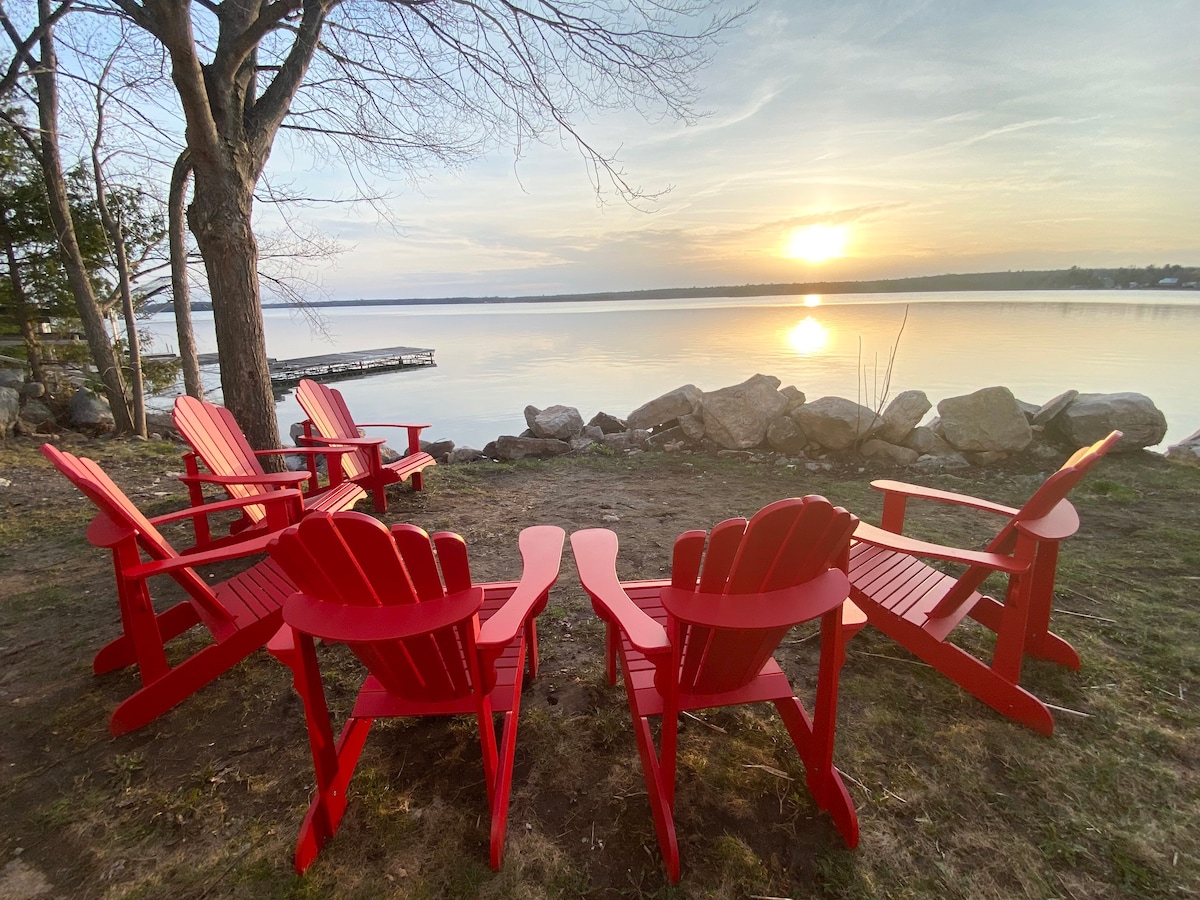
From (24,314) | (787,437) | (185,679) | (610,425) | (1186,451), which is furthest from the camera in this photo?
(24,314)

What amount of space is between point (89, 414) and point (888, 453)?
9757mm

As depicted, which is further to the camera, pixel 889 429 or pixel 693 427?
pixel 693 427

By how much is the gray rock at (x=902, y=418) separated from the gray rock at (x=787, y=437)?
71 centimetres

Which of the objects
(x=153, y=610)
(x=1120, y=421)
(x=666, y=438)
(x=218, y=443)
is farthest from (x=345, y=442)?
(x=1120, y=421)

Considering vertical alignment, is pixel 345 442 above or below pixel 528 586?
below

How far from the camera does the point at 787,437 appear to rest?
596 centimetres

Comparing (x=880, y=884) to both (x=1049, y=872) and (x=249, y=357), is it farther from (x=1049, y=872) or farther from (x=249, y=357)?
(x=249, y=357)

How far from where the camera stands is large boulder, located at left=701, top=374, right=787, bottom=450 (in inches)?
240

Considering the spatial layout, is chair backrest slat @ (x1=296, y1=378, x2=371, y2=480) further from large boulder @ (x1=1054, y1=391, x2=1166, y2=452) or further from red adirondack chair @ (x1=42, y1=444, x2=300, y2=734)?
large boulder @ (x1=1054, y1=391, x2=1166, y2=452)

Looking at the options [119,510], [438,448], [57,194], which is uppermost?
[57,194]

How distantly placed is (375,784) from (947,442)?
18.5 feet

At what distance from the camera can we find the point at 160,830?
1717mm

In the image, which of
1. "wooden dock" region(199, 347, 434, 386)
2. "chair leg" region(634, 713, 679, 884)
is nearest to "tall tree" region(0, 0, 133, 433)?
"chair leg" region(634, 713, 679, 884)

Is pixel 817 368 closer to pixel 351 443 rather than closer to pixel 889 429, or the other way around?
pixel 889 429
